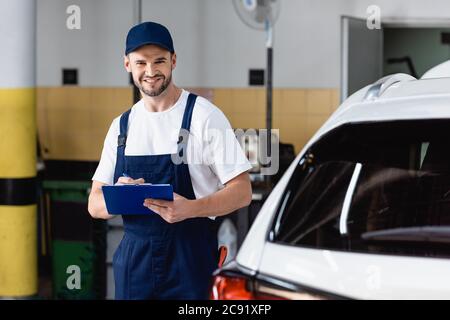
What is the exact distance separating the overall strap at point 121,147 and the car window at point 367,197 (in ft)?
2.97

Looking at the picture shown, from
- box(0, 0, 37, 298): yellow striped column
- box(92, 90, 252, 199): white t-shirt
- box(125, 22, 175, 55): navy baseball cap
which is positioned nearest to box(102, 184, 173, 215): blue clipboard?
box(92, 90, 252, 199): white t-shirt

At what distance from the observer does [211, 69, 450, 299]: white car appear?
1734mm

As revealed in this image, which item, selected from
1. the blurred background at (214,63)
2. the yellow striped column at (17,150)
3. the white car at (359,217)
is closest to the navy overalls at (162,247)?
the white car at (359,217)

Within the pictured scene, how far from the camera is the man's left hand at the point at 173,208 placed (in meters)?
2.50

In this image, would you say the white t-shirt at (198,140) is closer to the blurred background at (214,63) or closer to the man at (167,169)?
the man at (167,169)

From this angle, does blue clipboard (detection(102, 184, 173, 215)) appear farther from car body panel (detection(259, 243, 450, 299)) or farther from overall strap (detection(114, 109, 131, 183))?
car body panel (detection(259, 243, 450, 299))

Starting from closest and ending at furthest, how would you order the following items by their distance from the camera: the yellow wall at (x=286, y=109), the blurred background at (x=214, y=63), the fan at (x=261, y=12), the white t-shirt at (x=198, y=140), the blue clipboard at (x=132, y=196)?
the blue clipboard at (x=132, y=196) < the white t-shirt at (x=198, y=140) < the fan at (x=261, y=12) < the blurred background at (x=214, y=63) < the yellow wall at (x=286, y=109)

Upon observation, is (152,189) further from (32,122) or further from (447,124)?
(32,122)

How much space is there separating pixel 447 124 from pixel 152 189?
0.89m

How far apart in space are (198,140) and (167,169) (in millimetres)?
124

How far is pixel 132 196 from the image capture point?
2521 mm

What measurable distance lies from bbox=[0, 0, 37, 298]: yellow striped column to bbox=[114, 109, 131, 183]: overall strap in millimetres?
2433

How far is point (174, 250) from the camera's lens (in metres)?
2.74
